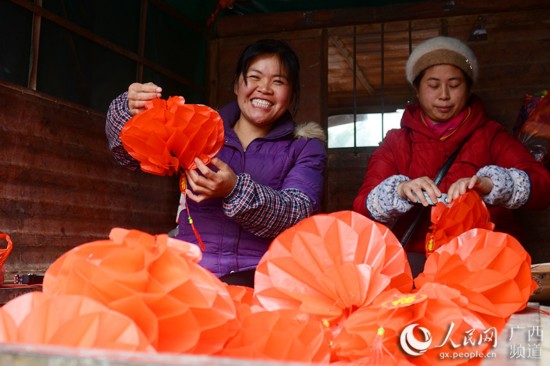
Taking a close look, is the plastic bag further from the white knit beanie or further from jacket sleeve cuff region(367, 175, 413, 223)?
jacket sleeve cuff region(367, 175, 413, 223)

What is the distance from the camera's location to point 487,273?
0.78 meters

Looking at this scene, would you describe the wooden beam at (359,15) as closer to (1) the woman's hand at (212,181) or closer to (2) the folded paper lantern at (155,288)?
(1) the woman's hand at (212,181)

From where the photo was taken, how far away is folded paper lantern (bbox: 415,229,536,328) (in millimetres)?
753

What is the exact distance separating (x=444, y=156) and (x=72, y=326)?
1954 millimetres

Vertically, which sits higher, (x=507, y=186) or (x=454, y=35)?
(x=454, y=35)

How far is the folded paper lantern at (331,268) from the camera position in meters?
0.73

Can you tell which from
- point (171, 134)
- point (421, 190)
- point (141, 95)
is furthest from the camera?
point (421, 190)

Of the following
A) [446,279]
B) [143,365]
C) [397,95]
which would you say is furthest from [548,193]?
[397,95]

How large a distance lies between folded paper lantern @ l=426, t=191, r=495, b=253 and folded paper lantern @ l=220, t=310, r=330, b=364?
80cm

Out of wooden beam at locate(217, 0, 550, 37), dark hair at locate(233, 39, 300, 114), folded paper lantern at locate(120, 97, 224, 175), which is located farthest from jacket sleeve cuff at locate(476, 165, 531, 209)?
wooden beam at locate(217, 0, 550, 37)

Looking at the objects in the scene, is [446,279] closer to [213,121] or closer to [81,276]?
[81,276]

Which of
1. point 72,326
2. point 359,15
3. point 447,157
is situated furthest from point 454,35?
point 72,326

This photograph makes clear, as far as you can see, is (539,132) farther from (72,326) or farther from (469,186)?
(72,326)

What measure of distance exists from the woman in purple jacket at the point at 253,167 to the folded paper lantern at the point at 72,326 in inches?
39.4
